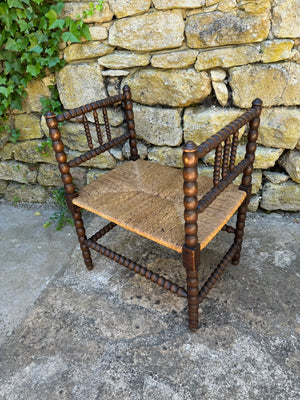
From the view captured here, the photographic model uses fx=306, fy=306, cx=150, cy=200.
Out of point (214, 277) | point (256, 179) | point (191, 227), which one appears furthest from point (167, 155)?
point (191, 227)

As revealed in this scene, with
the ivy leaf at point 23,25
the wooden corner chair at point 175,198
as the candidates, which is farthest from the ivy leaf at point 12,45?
the wooden corner chair at point 175,198

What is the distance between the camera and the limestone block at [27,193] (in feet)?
8.79

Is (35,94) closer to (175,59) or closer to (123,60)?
(123,60)

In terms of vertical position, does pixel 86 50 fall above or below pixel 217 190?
above

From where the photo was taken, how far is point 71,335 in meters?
1.55

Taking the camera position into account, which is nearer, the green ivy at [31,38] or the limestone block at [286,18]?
the limestone block at [286,18]

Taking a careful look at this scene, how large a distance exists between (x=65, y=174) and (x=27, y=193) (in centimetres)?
131

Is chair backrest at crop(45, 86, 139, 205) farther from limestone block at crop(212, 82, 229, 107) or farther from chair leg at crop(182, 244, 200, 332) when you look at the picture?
chair leg at crop(182, 244, 200, 332)

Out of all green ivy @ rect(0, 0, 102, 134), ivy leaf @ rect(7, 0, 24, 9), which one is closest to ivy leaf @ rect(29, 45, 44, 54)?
green ivy @ rect(0, 0, 102, 134)

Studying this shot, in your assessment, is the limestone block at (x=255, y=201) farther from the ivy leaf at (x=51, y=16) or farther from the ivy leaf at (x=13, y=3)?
the ivy leaf at (x=13, y=3)

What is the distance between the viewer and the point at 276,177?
2.06 metres

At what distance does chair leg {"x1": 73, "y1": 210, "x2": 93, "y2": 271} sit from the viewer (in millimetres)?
1730

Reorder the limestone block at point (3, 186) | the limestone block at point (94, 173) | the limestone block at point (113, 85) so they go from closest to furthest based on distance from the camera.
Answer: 1. the limestone block at point (113, 85)
2. the limestone block at point (94, 173)
3. the limestone block at point (3, 186)

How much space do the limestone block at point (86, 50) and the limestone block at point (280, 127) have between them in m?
1.06
